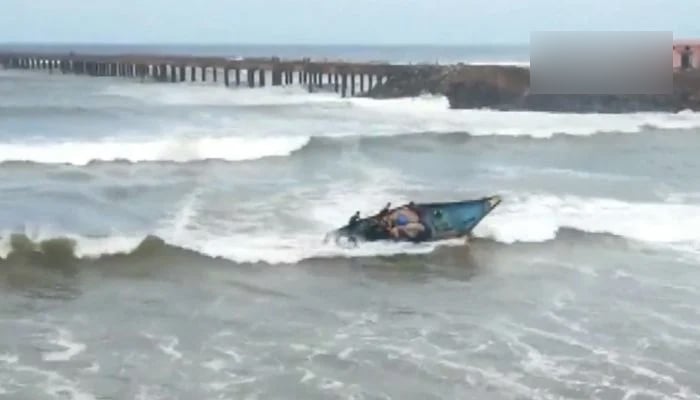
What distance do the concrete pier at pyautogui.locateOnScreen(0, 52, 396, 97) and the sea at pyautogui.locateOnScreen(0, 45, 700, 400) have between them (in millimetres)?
28984

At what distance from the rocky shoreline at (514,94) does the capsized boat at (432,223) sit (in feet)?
99.8

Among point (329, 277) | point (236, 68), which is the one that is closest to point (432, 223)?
point (329, 277)

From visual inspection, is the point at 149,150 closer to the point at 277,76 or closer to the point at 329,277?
the point at 329,277

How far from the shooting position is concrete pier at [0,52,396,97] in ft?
198

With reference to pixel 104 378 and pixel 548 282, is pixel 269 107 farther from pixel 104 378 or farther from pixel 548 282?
pixel 104 378

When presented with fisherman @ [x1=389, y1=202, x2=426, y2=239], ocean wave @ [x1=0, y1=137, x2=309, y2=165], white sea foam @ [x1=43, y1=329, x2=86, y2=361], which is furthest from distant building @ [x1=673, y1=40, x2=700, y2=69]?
white sea foam @ [x1=43, y1=329, x2=86, y2=361]

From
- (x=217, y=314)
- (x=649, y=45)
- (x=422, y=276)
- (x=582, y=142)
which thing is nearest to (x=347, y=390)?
(x=217, y=314)

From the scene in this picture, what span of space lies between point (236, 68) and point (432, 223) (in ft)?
169

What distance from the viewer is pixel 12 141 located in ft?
104

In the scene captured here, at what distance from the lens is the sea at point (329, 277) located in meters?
10.7

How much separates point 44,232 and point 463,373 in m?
9.42

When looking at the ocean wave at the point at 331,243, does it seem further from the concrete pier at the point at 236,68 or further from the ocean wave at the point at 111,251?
the concrete pier at the point at 236,68

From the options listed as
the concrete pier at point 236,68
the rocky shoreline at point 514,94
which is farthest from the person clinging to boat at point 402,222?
the concrete pier at point 236,68

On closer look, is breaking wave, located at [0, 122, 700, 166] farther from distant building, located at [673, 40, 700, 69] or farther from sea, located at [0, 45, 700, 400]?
distant building, located at [673, 40, 700, 69]
